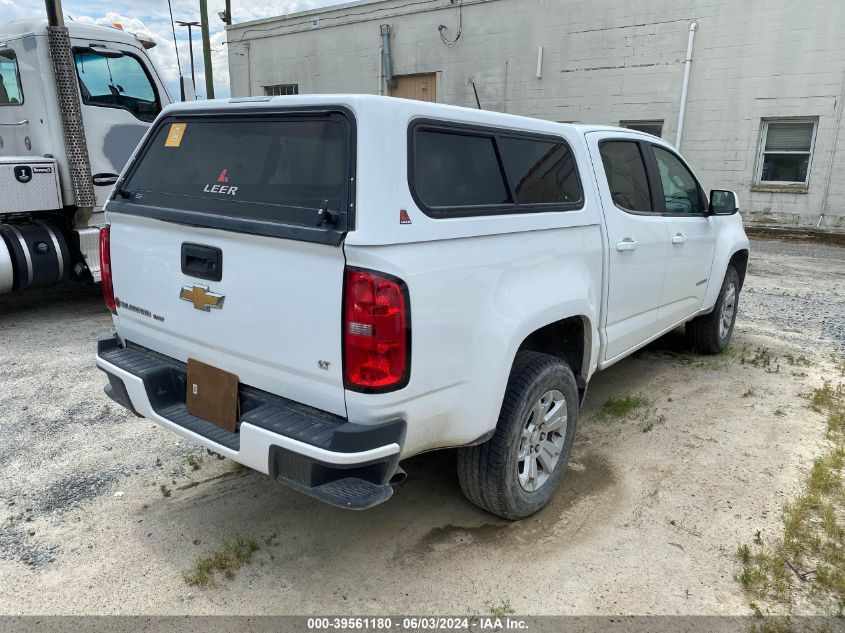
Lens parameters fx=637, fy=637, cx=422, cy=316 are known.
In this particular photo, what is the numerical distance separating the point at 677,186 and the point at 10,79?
6.57 m

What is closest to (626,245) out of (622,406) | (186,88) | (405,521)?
(622,406)

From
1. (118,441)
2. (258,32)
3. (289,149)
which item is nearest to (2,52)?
(118,441)

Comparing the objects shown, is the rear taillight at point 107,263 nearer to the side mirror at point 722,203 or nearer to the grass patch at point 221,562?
the grass patch at point 221,562

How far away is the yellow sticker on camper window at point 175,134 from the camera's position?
3.09m

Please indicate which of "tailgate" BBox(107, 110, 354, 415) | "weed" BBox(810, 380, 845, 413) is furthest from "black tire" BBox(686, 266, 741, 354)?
"tailgate" BBox(107, 110, 354, 415)

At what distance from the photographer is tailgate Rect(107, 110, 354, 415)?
2.33 metres

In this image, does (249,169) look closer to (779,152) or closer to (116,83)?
(116,83)

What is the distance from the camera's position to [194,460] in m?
3.68

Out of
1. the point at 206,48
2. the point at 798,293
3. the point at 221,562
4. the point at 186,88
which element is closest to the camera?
the point at 221,562

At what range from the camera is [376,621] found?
2.48 m

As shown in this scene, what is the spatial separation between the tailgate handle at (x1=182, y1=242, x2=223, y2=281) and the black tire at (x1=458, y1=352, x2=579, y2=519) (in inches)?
53.0

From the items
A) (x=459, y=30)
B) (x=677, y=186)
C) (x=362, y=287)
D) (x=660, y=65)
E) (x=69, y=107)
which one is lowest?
(x=362, y=287)

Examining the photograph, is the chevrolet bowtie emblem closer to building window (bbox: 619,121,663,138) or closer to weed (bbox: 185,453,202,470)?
weed (bbox: 185,453,202,470)

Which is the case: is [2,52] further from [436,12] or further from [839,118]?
[839,118]
